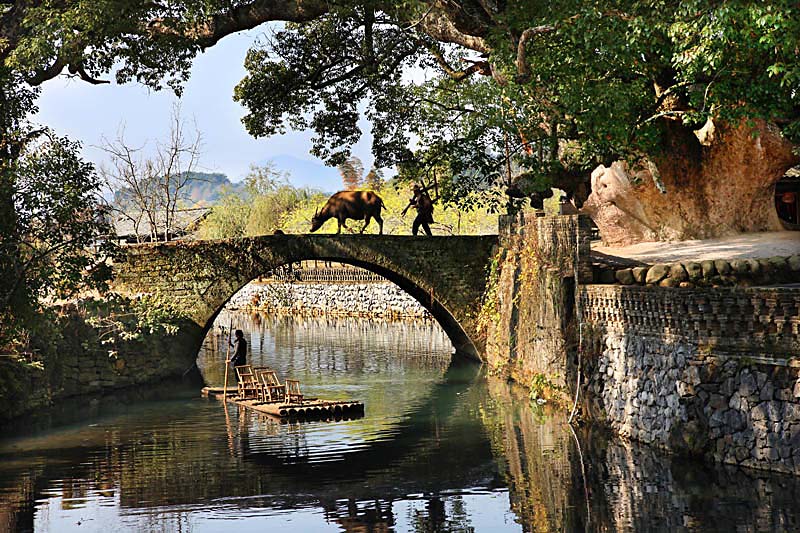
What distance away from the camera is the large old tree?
14984 millimetres

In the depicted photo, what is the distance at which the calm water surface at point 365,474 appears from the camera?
448 inches

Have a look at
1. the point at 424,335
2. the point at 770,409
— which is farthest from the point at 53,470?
the point at 424,335

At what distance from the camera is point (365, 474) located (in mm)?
13789

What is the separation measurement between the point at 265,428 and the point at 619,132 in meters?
7.49

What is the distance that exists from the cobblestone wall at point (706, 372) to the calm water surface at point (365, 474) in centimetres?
37

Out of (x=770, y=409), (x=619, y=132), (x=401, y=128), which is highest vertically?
(x=401, y=128)

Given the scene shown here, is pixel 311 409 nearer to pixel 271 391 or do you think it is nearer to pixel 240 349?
pixel 271 391

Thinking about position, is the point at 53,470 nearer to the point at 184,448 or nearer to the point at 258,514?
the point at 184,448

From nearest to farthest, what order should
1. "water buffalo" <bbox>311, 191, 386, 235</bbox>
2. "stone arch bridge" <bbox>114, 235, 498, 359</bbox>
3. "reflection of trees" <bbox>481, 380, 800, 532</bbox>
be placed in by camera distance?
"reflection of trees" <bbox>481, 380, 800, 532</bbox>
"stone arch bridge" <bbox>114, 235, 498, 359</bbox>
"water buffalo" <bbox>311, 191, 386, 235</bbox>

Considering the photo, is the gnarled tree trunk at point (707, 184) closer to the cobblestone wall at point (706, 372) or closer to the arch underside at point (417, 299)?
the cobblestone wall at point (706, 372)

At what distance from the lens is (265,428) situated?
56.7 ft

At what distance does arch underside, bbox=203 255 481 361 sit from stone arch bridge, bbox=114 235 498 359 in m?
0.04

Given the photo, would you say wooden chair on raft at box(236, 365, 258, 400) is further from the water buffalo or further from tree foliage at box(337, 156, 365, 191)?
tree foliage at box(337, 156, 365, 191)

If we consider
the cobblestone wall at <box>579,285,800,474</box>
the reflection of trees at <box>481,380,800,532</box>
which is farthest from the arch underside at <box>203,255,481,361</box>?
the reflection of trees at <box>481,380,800,532</box>
